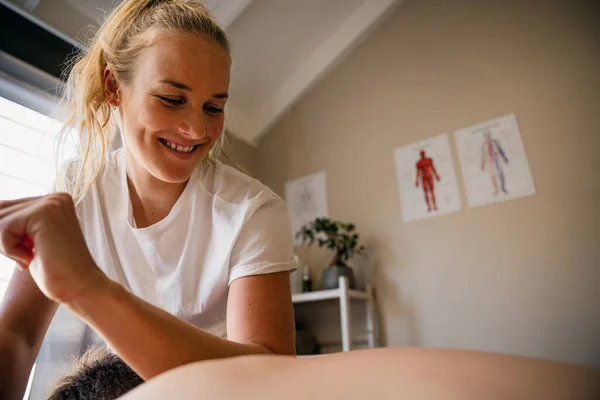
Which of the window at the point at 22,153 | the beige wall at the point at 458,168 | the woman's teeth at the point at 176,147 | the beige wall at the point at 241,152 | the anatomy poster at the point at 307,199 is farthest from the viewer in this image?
the beige wall at the point at 241,152

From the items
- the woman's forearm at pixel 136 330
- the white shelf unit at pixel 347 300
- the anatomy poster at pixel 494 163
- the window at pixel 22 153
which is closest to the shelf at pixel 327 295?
the white shelf unit at pixel 347 300

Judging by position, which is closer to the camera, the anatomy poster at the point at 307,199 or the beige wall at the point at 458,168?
the beige wall at the point at 458,168

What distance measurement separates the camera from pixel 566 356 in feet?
5.57

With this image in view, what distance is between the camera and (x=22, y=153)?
163 centimetres

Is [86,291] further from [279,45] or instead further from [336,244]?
[279,45]

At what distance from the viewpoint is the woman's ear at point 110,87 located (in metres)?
0.89

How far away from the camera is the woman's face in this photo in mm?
776

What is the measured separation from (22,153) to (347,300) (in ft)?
4.66

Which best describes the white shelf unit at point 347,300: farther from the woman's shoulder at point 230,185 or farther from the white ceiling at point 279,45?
the woman's shoulder at point 230,185

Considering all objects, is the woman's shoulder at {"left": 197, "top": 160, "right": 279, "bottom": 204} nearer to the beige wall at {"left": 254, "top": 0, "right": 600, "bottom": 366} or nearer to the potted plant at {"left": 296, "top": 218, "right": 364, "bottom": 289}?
the potted plant at {"left": 296, "top": 218, "right": 364, "bottom": 289}

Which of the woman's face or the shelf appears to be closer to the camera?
the woman's face

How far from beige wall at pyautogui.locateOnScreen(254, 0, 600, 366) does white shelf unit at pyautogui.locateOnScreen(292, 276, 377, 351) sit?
75 millimetres

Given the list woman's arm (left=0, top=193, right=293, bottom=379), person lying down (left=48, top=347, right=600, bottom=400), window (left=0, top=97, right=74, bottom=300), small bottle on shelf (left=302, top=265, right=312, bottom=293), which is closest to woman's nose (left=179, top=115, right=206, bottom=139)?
woman's arm (left=0, top=193, right=293, bottom=379)

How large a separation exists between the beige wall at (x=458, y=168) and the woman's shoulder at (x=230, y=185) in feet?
4.59
